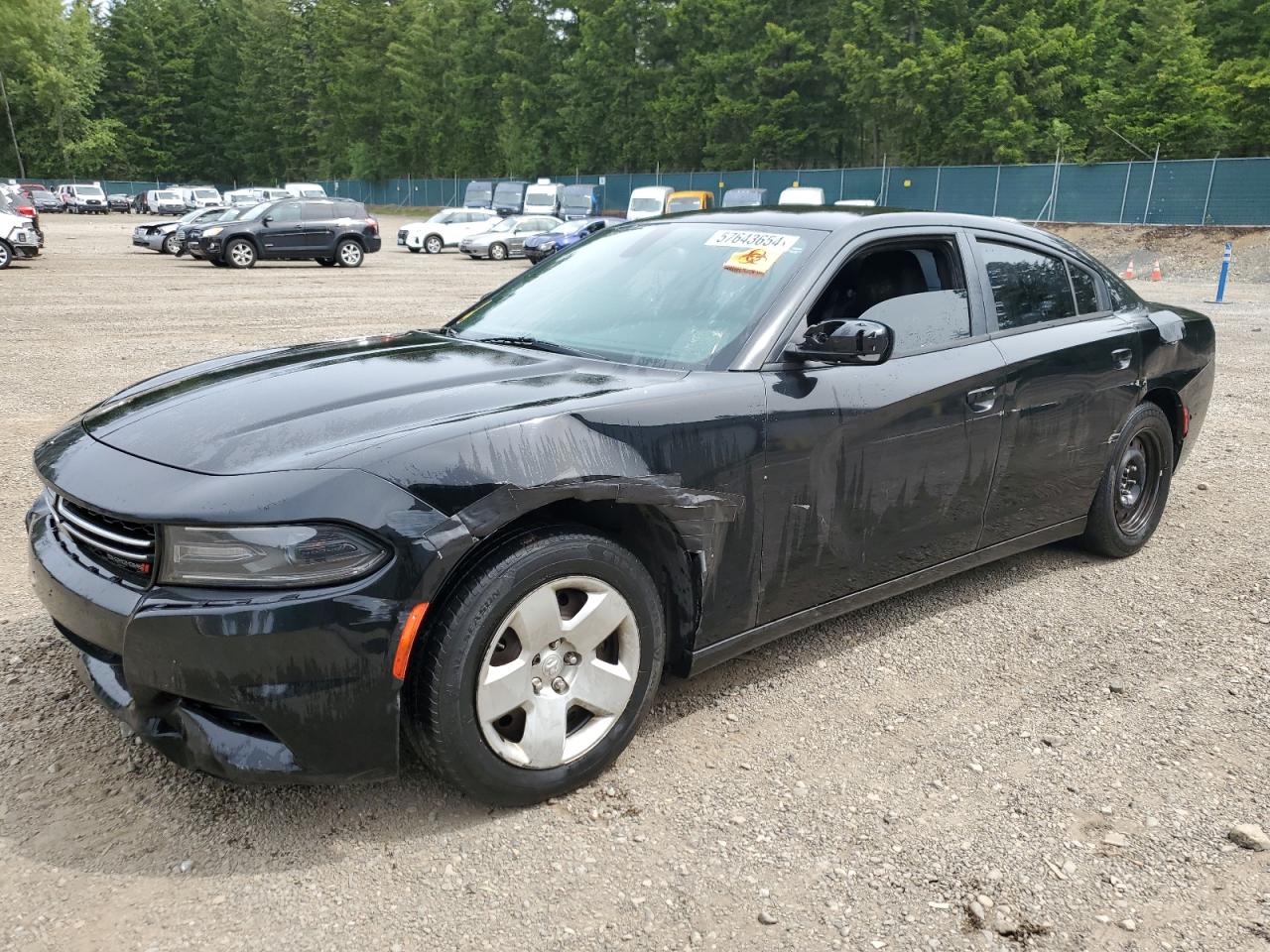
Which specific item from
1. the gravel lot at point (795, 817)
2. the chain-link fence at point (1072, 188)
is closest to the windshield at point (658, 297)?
the gravel lot at point (795, 817)

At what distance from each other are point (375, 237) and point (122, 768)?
25.1 m

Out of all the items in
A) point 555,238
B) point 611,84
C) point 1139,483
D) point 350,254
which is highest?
point 611,84

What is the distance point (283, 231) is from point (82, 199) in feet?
159

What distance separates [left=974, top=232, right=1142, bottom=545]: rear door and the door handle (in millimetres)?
92

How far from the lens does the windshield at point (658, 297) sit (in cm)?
329

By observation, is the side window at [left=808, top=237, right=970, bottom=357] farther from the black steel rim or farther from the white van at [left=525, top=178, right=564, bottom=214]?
the white van at [left=525, top=178, right=564, bottom=214]

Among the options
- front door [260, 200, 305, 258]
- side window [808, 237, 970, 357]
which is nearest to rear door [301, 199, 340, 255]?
front door [260, 200, 305, 258]

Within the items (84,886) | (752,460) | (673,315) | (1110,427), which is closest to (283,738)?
(84,886)

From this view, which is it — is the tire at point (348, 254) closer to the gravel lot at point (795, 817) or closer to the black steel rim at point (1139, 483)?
the gravel lot at point (795, 817)

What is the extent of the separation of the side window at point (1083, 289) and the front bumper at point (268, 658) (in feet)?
11.0

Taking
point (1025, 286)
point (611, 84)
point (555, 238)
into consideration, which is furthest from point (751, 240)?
point (611, 84)

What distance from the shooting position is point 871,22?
50.6m

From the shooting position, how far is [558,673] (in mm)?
2703

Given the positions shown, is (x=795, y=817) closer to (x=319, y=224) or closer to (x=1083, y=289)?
(x=1083, y=289)
